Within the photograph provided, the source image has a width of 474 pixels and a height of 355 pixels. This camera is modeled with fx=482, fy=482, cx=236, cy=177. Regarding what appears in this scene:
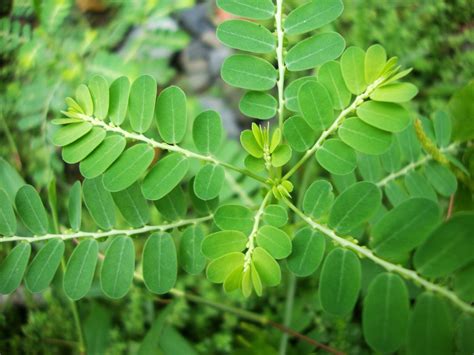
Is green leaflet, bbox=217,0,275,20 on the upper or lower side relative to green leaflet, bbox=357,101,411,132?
upper

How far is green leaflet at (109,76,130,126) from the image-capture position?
40.1 inches

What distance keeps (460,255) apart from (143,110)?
2.19ft

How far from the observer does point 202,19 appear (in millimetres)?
2422

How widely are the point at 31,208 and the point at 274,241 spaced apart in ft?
1.79

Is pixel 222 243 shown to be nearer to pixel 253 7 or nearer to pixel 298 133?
pixel 298 133

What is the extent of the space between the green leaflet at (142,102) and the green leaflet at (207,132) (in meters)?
0.10

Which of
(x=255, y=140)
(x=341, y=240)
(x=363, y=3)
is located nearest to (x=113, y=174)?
(x=255, y=140)

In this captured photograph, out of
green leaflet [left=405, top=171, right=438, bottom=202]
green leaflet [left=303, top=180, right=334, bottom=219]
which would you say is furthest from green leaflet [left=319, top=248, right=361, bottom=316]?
green leaflet [left=405, top=171, right=438, bottom=202]

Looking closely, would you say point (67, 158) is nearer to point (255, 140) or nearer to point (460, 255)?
Answer: point (255, 140)

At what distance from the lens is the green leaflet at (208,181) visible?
101 centimetres

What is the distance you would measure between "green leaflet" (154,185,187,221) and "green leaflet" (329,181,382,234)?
0.36m

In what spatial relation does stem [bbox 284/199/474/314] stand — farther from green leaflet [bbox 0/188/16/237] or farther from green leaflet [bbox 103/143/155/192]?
green leaflet [bbox 0/188/16/237]

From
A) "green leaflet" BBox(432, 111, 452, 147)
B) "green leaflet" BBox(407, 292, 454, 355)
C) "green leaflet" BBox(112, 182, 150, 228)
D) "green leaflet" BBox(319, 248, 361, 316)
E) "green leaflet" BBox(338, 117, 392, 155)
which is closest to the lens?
"green leaflet" BBox(407, 292, 454, 355)

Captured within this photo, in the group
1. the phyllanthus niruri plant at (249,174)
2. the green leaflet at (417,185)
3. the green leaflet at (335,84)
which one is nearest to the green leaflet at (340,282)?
the phyllanthus niruri plant at (249,174)
